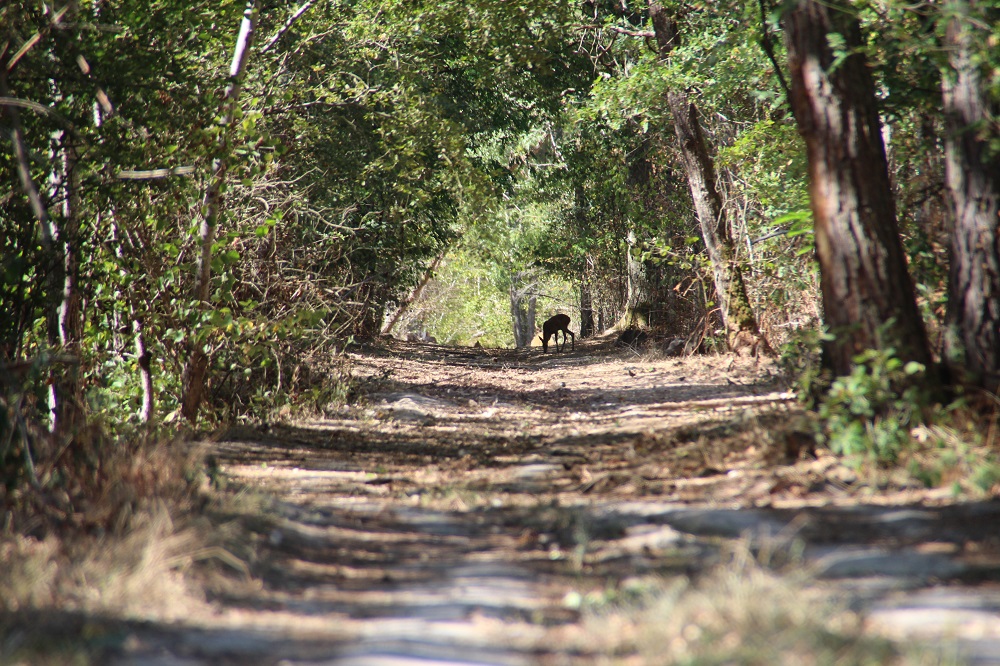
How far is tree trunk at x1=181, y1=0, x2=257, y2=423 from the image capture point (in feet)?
25.9

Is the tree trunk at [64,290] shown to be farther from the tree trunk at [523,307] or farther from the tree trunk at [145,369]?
the tree trunk at [523,307]

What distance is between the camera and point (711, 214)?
14805mm

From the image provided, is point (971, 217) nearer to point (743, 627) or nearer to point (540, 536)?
point (540, 536)

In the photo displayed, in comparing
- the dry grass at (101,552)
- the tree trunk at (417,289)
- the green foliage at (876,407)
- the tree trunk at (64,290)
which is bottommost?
the dry grass at (101,552)

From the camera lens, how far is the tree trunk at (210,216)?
7898 mm

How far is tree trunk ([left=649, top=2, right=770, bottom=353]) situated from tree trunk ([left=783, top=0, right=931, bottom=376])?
25.5 ft

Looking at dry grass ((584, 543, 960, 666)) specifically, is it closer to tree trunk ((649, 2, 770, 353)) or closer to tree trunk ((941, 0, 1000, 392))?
tree trunk ((941, 0, 1000, 392))

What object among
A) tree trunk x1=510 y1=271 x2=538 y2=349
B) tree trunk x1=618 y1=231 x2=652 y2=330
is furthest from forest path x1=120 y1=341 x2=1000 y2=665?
tree trunk x1=510 y1=271 x2=538 y2=349

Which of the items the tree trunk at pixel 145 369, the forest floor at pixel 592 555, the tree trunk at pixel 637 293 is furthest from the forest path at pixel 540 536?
the tree trunk at pixel 637 293

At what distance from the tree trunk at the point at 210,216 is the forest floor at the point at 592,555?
0.59 metres

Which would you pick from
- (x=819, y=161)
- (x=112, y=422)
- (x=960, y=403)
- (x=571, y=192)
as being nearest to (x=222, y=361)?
(x=112, y=422)

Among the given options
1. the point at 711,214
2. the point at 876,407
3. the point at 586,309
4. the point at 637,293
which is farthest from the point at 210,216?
the point at 586,309

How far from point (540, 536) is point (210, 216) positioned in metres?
4.60

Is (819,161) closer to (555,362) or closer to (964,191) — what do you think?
(964,191)
